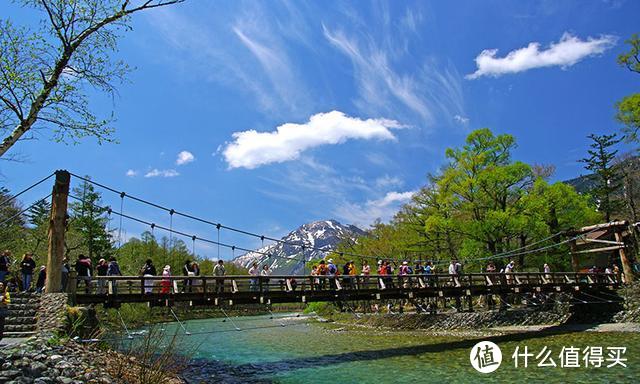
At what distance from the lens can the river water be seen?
11258 mm

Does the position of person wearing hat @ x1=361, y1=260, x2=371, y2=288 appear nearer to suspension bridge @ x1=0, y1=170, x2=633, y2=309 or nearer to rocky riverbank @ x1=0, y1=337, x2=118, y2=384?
suspension bridge @ x1=0, y1=170, x2=633, y2=309

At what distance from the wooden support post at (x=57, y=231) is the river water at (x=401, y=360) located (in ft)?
12.0

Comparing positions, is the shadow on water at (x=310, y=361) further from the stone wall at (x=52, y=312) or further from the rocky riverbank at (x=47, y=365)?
the rocky riverbank at (x=47, y=365)

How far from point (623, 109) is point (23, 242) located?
36632 mm

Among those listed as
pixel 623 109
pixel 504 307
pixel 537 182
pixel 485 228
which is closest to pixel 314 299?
pixel 485 228

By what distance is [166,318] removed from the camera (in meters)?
37.2

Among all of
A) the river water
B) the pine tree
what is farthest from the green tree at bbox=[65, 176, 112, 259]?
the river water

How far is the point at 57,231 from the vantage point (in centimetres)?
1195

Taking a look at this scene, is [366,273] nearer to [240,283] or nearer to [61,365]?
[240,283]

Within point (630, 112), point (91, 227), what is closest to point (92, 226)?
point (91, 227)

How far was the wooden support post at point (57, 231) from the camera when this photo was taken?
11.6 m

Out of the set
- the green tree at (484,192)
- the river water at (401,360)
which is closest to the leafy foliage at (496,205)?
the green tree at (484,192)

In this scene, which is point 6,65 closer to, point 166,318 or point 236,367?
point 236,367

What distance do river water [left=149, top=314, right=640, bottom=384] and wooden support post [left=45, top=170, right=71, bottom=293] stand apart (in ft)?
12.0
